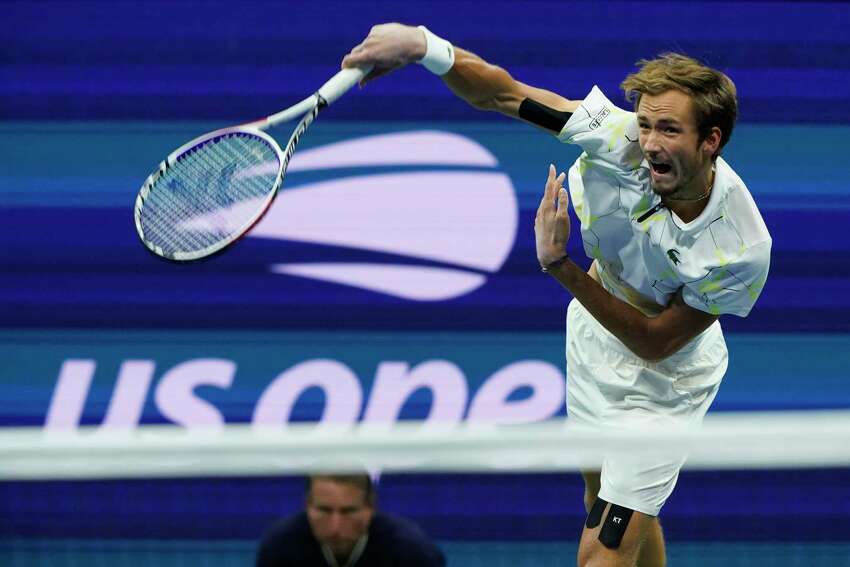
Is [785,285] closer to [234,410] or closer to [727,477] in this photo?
[727,477]

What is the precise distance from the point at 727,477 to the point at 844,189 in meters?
0.98

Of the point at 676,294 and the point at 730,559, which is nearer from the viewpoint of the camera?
the point at 676,294

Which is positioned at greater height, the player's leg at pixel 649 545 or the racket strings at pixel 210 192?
the racket strings at pixel 210 192

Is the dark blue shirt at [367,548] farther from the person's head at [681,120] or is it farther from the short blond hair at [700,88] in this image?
the short blond hair at [700,88]

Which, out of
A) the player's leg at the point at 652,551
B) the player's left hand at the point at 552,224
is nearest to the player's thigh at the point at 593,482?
the player's leg at the point at 652,551

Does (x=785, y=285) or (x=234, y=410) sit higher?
(x=785, y=285)

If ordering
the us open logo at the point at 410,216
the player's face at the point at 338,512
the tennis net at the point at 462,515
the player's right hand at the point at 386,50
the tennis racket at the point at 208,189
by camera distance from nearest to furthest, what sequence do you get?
1. the player's face at the point at 338,512
2. the player's right hand at the point at 386,50
3. the tennis racket at the point at 208,189
4. the tennis net at the point at 462,515
5. the us open logo at the point at 410,216

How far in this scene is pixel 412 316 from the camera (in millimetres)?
4406

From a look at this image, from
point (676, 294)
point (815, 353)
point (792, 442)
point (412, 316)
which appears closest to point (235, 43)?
point (412, 316)

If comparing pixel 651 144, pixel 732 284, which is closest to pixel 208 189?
pixel 651 144

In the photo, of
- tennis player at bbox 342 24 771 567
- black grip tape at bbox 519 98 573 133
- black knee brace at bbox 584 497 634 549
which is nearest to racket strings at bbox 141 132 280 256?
tennis player at bbox 342 24 771 567

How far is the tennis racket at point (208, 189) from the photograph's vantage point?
129 inches

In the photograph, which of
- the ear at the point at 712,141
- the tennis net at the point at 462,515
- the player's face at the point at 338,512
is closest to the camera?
the player's face at the point at 338,512

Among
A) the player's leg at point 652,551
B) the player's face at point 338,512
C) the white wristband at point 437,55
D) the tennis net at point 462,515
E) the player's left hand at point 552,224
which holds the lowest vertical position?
the tennis net at point 462,515
